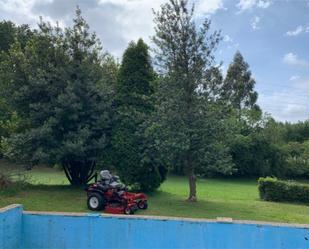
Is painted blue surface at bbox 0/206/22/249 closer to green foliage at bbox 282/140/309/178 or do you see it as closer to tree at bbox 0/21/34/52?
tree at bbox 0/21/34/52

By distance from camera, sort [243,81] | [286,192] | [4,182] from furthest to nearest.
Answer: [243,81]
[286,192]
[4,182]

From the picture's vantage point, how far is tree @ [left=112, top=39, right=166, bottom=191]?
12.9 m

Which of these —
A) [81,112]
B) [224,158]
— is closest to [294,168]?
[224,158]

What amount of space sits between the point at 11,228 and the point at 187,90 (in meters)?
8.22

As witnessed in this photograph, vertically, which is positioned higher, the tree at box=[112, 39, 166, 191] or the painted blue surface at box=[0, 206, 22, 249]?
the tree at box=[112, 39, 166, 191]

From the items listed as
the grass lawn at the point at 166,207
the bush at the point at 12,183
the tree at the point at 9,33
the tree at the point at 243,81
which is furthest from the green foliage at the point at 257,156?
the tree at the point at 9,33

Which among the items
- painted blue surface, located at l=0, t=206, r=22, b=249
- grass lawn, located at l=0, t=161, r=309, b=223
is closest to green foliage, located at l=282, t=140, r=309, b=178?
grass lawn, located at l=0, t=161, r=309, b=223

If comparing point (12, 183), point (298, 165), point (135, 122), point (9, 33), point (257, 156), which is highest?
point (9, 33)

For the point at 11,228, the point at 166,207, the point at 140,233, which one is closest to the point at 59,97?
the point at 166,207

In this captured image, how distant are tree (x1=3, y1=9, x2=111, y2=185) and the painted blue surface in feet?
22.8

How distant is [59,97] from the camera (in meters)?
12.7

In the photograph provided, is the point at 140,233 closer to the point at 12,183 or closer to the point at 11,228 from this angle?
the point at 11,228

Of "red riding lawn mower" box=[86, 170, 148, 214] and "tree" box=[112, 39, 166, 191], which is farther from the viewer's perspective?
"tree" box=[112, 39, 166, 191]

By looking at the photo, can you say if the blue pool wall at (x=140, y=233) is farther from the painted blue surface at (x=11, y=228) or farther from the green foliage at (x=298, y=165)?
the green foliage at (x=298, y=165)
